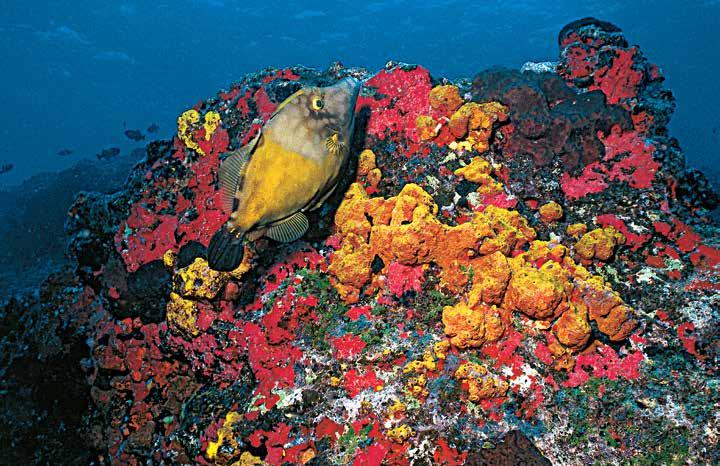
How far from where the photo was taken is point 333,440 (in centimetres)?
192

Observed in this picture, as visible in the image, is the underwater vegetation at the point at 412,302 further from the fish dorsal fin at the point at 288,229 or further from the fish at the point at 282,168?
the fish at the point at 282,168

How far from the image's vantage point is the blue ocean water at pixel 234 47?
48562 mm

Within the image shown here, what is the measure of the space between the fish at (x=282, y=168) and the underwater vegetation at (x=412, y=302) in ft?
1.49

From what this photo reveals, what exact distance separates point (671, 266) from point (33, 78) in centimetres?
8636

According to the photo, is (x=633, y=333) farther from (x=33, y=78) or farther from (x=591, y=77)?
(x=33, y=78)

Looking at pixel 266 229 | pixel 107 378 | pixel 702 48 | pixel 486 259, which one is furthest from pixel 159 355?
pixel 702 48

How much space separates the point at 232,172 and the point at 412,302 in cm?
131

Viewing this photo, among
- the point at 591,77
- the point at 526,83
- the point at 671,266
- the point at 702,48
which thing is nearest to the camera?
the point at 671,266

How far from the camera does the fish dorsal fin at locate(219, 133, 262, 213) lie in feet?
6.68

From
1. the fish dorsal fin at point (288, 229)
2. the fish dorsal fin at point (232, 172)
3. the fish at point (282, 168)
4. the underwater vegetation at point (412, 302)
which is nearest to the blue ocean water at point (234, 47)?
the underwater vegetation at point (412, 302)

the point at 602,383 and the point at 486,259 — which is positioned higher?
the point at 486,259

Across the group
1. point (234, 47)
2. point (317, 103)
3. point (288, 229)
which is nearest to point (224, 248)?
point (288, 229)

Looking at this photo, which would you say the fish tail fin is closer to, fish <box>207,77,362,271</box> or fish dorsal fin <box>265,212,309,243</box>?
fish <box>207,77,362,271</box>

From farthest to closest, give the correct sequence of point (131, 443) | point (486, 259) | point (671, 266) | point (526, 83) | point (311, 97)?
point (526, 83) < point (131, 443) < point (671, 266) < point (486, 259) < point (311, 97)
